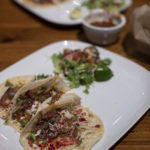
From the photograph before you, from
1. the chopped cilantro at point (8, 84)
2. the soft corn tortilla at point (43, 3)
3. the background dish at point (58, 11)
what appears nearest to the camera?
the chopped cilantro at point (8, 84)

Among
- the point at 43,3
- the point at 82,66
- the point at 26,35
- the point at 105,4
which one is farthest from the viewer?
the point at 105,4

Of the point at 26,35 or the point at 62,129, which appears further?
the point at 26,35

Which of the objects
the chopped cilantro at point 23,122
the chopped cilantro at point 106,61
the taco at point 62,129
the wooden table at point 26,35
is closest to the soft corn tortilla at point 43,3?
the wooden table at point 26,35

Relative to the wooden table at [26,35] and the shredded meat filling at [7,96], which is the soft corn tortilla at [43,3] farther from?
the shredded meat filling at [7,96]

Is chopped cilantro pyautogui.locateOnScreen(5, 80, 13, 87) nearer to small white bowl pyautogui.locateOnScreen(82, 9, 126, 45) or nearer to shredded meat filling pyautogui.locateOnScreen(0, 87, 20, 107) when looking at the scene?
shredded meat filling pyautogui.locateOnScreen(0, 87, 20, 107)

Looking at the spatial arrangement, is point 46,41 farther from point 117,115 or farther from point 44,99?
point 117,115

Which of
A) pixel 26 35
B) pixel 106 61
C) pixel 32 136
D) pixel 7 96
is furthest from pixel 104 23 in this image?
pixel 32 136

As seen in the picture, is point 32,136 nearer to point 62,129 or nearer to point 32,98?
point 62,129
